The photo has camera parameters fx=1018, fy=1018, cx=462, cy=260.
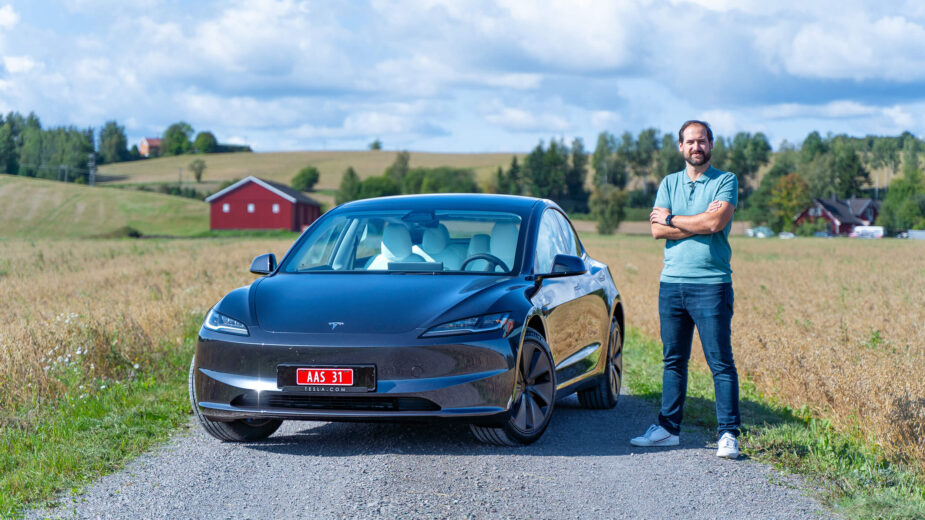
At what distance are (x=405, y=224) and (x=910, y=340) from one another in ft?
18.6

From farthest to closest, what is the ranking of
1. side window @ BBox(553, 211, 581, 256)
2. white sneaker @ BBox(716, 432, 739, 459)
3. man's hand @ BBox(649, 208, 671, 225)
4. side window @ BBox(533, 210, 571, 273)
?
side window @ BBox(553, 211, 581, 256) → side window @ BBox(533, 210, 571, 273) → man's hand @ BBox(649, 208, 671, 225) → white sneaker @ BBox(716, 432, 739, 459)

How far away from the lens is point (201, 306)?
532 inches

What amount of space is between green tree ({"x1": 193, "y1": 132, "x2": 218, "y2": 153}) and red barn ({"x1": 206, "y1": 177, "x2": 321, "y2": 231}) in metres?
93.9

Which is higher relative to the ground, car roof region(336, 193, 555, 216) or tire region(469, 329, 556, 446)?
car roof region(336, 193, 555, 216)

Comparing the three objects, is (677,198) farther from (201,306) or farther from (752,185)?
(752,185)

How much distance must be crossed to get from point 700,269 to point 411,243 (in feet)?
6.63

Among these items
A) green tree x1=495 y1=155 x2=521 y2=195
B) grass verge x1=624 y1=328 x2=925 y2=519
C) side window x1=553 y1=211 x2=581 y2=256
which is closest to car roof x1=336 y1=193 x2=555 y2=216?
side window x1=553 y1=211 x2=581 y2=256

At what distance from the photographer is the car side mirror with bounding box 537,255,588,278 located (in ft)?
21.8

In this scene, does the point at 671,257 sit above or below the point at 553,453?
above

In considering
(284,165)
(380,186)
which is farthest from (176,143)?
(380,186)

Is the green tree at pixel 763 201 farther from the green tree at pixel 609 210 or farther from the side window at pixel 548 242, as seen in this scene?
the side window at pixel 548 242

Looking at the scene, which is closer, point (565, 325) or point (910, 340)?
point (565, 325)

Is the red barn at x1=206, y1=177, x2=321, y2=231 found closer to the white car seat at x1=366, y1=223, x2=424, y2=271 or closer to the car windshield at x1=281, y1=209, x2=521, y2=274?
the car windshield at x1=281, y1=209, x2=521, y2=274

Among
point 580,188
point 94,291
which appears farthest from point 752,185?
point 94,291
